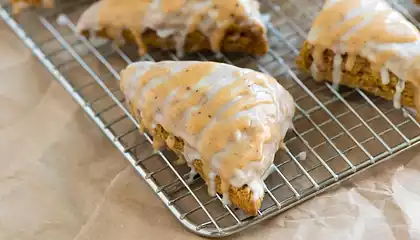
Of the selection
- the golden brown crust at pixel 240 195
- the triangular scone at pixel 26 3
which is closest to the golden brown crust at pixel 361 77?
the golden brown crust at pixel 240 195

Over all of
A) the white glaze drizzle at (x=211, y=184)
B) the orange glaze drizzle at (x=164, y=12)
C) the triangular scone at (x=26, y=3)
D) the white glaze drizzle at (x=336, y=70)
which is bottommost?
the white glaze drizzle at (x=336, y=70)

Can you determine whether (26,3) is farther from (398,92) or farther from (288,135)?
(398,92)

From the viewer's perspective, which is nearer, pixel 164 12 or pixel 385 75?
pixel 385 75

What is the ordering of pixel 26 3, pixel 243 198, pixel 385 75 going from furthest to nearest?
1. pixel 26 3
2. pixel 385 75
3. pixel 243 198

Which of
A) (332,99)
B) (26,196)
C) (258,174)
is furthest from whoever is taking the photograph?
(332,99)

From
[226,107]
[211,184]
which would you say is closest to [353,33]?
[226,107]

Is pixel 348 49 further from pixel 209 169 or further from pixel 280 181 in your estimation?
pixel 209 169

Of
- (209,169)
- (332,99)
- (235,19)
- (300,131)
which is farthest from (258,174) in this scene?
(235,19)

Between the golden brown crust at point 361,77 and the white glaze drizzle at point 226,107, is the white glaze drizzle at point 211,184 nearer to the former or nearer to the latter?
the white glaze drizzle at point 226,107
